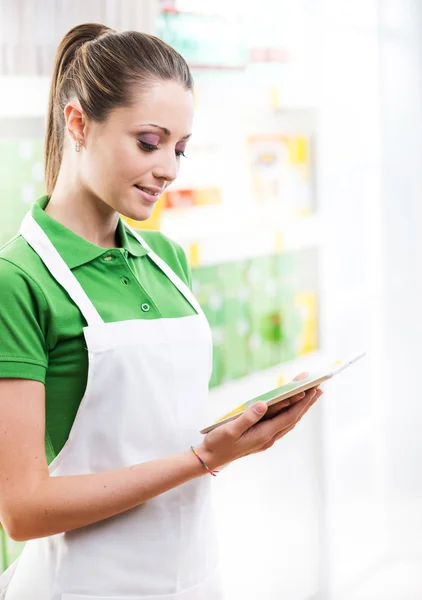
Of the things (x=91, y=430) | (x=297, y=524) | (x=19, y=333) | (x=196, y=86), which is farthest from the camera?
(x=297, y=524)

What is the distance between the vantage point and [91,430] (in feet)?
4.24

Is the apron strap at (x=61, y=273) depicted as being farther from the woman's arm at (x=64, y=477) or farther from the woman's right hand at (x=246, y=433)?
the woman's right hand at (x=246, y=433)

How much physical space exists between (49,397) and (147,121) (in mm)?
436

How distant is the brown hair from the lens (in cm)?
129

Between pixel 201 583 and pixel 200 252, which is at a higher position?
pixel 200 252

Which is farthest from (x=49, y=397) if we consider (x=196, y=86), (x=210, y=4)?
(x=210, y=4)

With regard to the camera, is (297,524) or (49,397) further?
(297,524)

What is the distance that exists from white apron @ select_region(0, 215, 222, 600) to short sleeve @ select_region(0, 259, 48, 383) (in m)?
0.06

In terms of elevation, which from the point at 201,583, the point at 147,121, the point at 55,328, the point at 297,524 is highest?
the point at 147,121

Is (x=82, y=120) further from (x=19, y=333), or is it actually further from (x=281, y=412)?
(x=281, y=412)

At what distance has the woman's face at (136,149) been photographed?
1282mm

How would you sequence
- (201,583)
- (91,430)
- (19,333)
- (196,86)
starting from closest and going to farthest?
(19,333) → (91,430) → (201,583) → (196,86)

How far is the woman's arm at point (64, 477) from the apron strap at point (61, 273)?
5.4 inches

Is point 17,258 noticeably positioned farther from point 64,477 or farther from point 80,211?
point 64,477
